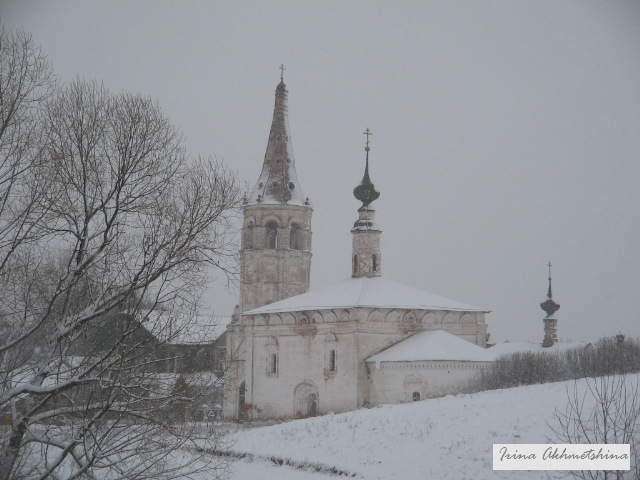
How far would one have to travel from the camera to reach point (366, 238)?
36125mm

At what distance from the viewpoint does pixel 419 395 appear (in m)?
29.9

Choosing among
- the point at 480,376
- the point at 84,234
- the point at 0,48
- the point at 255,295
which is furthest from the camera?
the point at 255,295

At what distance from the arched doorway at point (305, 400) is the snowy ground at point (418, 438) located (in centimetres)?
1064

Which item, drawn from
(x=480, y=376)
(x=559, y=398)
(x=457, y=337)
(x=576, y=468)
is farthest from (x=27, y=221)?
(x=457, y=337)

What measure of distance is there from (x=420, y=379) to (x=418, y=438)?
40.7ft

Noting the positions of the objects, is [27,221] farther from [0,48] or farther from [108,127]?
[0,48]

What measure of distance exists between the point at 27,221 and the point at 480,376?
70.5 feet

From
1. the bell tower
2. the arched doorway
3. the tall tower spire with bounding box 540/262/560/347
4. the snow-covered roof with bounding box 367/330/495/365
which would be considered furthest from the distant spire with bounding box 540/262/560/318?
the arched doorway

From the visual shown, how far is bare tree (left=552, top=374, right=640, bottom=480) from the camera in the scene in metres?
9.75

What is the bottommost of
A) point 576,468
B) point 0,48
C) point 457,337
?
point 576,468

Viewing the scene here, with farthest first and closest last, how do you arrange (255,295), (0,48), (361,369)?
(255,295)
(361,369)
(0,48)

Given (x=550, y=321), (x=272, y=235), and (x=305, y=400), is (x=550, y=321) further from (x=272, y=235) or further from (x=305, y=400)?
(x=305, y=400)

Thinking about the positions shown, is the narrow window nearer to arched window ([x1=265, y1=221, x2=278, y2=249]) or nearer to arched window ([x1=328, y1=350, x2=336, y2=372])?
arched window ([x1=328, y1=350, x2=336, y2=372])

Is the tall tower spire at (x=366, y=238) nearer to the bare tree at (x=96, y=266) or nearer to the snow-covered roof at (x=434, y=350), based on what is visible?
the snow-covered roof at (x=434, y=350)
